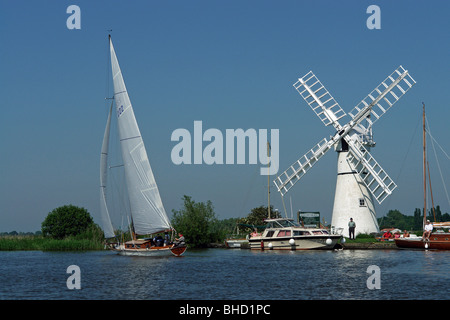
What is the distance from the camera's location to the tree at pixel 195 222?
218ft

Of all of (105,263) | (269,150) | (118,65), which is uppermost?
(118,65)

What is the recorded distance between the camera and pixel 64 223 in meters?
82.5

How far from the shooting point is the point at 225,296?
2502 centimetres

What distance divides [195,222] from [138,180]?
20.7 metres

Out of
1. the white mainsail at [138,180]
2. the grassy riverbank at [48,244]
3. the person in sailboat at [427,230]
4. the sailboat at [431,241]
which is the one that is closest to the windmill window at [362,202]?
the sailboat at [431,241]

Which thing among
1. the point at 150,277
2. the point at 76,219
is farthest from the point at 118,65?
the point at 76,219

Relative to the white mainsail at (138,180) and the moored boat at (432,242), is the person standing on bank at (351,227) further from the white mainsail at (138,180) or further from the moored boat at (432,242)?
the white mainsail at (138,180)

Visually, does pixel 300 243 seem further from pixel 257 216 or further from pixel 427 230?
pixel 257 216

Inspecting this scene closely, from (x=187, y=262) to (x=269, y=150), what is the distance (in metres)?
30.4

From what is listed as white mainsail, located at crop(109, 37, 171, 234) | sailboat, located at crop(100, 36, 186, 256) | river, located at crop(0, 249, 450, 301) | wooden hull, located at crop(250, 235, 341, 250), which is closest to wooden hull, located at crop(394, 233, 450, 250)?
wooden hull, located at crop(250, 235, 341, 250)

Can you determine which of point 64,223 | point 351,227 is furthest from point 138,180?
point 64,223
